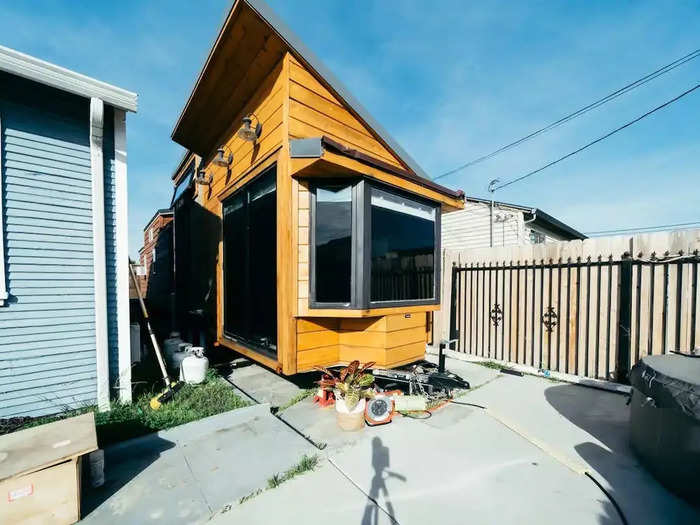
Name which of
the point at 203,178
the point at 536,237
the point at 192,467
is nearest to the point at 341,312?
the point at 192,467

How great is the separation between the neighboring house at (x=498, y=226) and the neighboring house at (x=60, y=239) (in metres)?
9.61

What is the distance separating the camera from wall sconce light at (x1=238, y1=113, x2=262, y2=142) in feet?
12.7

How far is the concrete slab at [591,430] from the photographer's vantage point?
198 centimetres

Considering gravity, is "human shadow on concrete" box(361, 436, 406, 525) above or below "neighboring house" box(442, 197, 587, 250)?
below

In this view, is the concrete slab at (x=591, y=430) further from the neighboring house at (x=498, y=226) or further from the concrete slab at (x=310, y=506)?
the neighboring house at (x=498, y=226)

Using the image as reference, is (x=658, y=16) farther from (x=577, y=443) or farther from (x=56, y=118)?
(x=56, y=118)

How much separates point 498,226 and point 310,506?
10.3 m

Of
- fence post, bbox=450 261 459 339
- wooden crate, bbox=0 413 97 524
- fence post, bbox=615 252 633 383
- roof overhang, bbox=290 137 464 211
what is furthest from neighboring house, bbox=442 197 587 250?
wooden crate, bbox=0 413 97 524

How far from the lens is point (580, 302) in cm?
446

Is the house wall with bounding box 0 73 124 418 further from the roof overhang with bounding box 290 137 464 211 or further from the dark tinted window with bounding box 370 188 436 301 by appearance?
the dark tinted window with bounding box 370 188 436 301

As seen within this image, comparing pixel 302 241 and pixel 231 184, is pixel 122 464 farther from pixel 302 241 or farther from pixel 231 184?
pixel 231 184

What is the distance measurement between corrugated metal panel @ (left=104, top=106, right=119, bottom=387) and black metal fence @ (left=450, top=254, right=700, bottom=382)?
18.0 ft

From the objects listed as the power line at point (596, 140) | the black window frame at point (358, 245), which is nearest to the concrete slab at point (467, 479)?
the black window frame at point (358, 245)

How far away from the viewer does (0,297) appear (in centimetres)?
276
